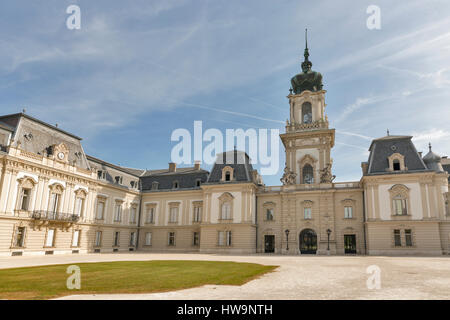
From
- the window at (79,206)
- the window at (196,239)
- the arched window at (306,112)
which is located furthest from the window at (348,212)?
the window at (79,206)

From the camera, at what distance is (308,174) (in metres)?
42.6

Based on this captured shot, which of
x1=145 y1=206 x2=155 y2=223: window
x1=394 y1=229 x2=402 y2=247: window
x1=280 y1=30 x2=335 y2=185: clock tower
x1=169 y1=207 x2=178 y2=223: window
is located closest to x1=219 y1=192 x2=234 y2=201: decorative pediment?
x1=280 y1=30 x2=335 y2=185: clock tower

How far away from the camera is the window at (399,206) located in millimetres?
33897

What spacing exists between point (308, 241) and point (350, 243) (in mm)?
4692

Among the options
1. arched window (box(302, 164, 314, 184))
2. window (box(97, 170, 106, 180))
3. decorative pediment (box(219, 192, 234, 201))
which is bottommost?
decorative pediment (box(219, 192, 234, 201))

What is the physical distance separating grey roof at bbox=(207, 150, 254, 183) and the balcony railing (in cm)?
1693

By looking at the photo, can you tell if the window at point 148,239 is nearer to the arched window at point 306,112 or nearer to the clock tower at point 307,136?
the clock tower at point 307,136

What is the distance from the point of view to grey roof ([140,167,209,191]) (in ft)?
151

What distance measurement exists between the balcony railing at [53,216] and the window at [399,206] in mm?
35172

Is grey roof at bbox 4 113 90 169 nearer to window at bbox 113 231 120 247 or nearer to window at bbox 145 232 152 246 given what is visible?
window at bbox 113 231 120 247
